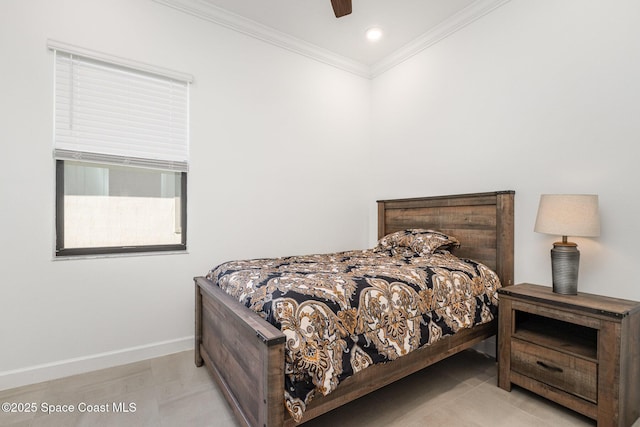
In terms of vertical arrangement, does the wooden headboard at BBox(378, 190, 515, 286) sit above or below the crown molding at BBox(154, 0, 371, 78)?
below

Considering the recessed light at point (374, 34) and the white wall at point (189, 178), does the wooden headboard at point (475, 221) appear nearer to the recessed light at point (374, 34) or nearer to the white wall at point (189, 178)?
the white wall at point (189, 178)

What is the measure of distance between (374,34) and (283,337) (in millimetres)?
3038

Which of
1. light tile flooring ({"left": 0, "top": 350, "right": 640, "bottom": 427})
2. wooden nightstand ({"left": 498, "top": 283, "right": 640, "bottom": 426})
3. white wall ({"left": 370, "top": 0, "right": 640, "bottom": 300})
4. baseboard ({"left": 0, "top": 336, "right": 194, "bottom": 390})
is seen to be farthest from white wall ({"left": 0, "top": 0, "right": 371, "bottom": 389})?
wooden nightstand ({"left": 498, "top": 283, "right": 640, "bottom": 426})

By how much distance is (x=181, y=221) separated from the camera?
103 inches

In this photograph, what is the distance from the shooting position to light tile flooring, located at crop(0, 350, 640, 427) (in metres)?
1.66

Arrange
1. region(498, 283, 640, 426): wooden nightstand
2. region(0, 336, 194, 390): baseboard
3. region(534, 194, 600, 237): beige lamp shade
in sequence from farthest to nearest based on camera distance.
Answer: region(0, 336, 194, 390): baseboard
region(534, 194, 600, 237): beige lamp shade
region(498, 283, 640, 426): wooden nightstand

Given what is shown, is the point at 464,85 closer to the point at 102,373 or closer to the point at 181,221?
the point at 181,221

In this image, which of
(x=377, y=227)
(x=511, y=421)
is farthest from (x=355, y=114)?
(x=511, y=421)

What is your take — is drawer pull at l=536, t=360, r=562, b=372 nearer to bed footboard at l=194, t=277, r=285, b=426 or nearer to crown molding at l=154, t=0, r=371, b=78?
bed footboard at l=194, t=277, r=285, b=426

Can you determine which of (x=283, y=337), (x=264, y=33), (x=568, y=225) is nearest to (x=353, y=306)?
(x=283, y=337)

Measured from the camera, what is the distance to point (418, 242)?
2637 millimetres

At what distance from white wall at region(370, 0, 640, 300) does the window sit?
2.33m

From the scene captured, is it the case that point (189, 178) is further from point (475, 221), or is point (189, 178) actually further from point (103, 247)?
point (475, 221)

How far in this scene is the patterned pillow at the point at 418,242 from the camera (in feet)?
8.36
